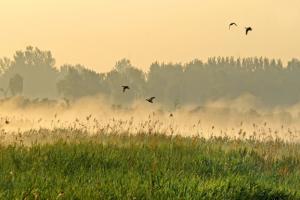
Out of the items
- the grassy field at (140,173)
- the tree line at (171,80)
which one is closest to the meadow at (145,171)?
the grassy field at (140,173)

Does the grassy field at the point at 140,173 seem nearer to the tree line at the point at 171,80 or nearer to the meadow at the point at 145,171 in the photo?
the meadow at the point at 145,171

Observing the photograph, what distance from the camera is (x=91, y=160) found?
482 inches

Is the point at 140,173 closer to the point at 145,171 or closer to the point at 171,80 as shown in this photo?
the point at 145,171

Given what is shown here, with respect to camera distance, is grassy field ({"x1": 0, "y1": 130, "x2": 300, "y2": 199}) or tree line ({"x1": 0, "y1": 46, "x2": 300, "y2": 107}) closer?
grassy field ({"x1": 0, "y1": 130, "x2": 300, "y2": 199})

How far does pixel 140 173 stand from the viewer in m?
11.3

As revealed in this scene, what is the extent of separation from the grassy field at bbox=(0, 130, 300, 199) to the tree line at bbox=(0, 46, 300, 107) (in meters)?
90.0

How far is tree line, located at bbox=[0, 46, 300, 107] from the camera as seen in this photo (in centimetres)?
10631

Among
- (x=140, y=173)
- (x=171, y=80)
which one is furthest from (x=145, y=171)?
(x=171, y=80)

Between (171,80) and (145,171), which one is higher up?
(171,80)

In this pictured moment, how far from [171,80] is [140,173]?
350 ft

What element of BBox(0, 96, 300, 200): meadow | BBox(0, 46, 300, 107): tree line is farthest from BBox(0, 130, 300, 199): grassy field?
BBox(0, 46, 300, 107): tree line

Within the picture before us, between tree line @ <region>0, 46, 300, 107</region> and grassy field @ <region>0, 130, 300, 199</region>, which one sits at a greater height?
tree line @ <region>0, 46, 300, 107</region>

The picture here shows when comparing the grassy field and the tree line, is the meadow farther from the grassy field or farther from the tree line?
the tree line

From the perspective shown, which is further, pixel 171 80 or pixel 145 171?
pixel 171 80
